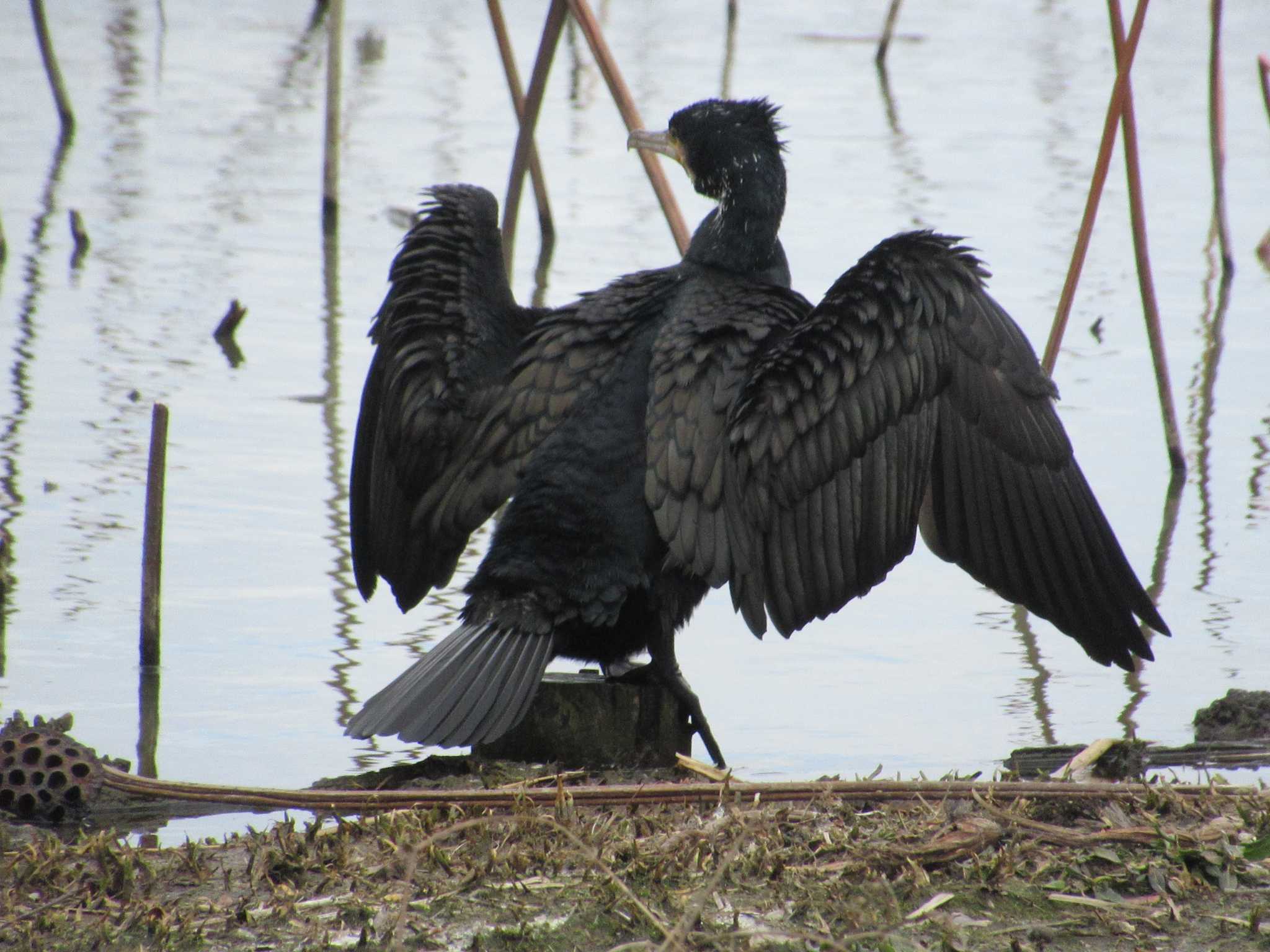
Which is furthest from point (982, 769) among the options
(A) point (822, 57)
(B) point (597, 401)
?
(A) point (822, 57)

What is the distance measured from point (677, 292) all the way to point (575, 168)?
7182 millimetres

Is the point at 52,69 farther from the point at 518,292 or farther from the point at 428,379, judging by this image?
the point at 428,379

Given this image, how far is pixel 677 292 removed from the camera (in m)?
4.63

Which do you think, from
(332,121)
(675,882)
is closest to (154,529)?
(675,882)

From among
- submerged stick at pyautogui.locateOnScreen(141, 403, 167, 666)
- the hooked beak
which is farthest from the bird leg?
the hooked beak

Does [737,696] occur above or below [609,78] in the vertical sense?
below

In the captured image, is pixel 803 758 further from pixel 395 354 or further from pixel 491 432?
pixel 395 354

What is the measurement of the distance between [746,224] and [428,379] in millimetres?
909

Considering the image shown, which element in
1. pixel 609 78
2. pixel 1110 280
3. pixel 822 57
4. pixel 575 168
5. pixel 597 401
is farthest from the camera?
pixel 822 57

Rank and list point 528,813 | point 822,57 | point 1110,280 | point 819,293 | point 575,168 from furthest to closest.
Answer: point 822,57, point 575,168, point 1110,280, point 819,293, point 528,813

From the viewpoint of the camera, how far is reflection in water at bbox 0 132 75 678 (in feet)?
17.7

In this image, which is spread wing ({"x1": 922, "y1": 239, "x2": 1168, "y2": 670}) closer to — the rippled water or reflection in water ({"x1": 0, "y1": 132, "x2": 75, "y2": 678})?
the rippled water

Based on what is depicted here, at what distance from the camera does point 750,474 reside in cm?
420

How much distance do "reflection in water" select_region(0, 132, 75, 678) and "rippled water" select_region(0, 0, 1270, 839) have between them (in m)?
0.02
